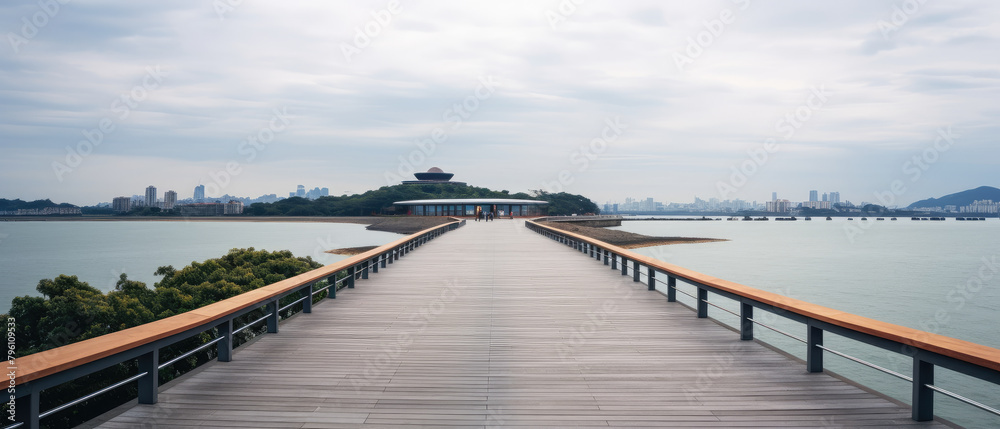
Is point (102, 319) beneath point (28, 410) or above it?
beneath

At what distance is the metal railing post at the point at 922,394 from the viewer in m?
4.09

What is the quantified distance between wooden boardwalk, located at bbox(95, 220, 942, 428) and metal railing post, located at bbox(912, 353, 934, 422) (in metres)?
0.07

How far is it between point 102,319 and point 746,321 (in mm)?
16256

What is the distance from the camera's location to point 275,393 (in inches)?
194

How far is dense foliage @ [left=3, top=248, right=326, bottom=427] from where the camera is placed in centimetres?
1341

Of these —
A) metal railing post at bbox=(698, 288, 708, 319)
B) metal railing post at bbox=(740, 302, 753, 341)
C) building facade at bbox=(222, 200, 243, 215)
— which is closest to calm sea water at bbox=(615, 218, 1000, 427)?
metal railing post at bbox=(698, 288, 708, 319)

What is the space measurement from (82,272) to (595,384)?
49.7m

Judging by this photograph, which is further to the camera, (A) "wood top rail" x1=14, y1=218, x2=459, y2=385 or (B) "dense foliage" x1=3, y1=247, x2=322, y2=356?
(B) "dense foliage" x1=3, y1=247, x2=322, y2=356

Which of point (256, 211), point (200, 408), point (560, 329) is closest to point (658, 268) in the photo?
point (560, 329)

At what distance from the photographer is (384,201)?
132625 mm

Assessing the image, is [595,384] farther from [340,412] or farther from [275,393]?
[275,393]

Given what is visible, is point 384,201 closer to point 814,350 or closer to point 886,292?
point 886,292

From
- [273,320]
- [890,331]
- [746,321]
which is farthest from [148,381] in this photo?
[746,321]

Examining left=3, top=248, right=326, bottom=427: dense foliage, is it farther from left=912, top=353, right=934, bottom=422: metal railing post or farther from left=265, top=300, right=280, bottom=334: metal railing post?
left=912, top=353, right=934, bottom=422: metal railing post
